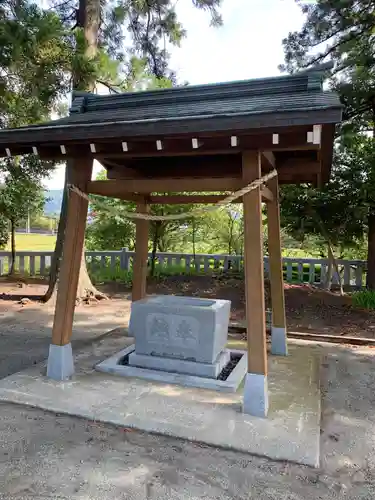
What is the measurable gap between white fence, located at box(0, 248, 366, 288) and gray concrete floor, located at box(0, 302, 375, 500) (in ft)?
18.0

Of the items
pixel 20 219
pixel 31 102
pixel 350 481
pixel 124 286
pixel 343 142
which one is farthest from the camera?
pixel 20 219

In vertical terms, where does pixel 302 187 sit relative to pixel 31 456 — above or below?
above

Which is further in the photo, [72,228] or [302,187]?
[302,187]

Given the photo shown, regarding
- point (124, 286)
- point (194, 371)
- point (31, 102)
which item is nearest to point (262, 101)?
point (194, 371)

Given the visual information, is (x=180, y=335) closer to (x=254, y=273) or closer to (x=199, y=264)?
(x=254, y=273)

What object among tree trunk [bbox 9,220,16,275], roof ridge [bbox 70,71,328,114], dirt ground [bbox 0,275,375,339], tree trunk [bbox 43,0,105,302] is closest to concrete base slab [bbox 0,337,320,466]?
dirt ground [bbox 0,275,375,339]

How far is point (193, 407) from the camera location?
9.64ft

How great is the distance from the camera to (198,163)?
4.10 meters

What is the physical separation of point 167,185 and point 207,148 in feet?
1.61

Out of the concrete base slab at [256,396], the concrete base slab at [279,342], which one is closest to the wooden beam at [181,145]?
the concrete base slab at [256,396]

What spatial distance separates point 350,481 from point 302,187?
561 centimetres

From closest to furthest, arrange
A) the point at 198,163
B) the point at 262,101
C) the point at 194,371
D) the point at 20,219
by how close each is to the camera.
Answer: the point at 262,101, the point at 194,371, the point at 198,163, the point at 20,219

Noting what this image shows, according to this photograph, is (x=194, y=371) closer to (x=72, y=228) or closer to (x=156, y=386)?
(x=156, y=386)

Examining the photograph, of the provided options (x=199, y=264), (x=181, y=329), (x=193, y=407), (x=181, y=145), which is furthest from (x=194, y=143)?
(x=199, y=264)
